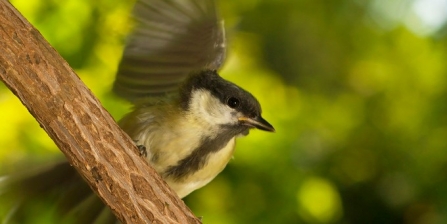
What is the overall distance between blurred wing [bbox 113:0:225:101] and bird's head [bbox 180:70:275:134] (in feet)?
0.39

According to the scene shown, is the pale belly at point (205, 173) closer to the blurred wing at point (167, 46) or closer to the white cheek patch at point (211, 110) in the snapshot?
the white cheek patch at point (211, 110)

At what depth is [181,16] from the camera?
166cm

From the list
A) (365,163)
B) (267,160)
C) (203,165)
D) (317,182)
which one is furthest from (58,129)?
(365,163)

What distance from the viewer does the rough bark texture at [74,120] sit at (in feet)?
4.21

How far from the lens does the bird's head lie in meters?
1.64

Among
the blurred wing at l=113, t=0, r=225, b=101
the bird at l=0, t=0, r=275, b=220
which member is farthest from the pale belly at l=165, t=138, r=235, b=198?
the blurred wing at l=113, t=0, r=225, b=101

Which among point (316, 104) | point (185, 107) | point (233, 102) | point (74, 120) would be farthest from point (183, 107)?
point (316, 104)

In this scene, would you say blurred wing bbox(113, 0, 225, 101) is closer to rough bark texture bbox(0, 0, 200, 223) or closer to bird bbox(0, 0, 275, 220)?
bird bbox(0, 0, 275, 220)

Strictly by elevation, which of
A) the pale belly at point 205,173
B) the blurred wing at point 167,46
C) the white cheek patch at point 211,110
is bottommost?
the pale belly at point 205,173

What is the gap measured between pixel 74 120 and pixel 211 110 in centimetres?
43

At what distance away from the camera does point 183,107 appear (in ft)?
5.44

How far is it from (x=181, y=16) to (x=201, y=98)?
0.21 metres

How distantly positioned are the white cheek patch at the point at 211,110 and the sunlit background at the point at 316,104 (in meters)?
0.30

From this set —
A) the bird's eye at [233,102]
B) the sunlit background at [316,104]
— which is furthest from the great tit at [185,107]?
the sunlit background at [316,104]
